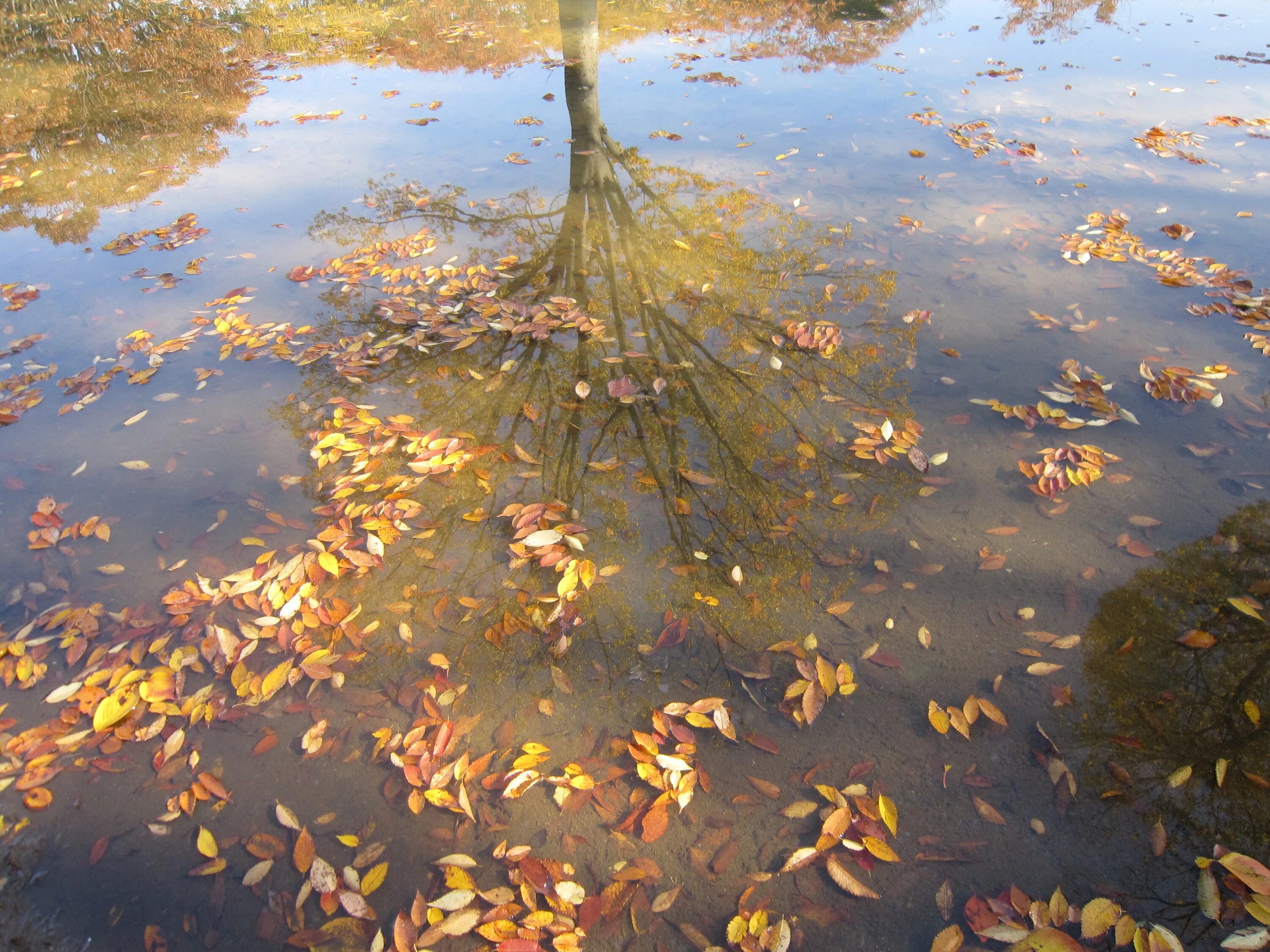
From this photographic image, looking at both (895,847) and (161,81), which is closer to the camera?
(895,847)

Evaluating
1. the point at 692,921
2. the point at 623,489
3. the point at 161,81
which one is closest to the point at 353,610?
the point at 623,489

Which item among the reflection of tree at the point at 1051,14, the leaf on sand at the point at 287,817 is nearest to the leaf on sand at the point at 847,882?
the leaf on sand at the point at 287,817

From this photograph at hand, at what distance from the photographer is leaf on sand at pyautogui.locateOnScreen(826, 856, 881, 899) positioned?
2297 millimetres

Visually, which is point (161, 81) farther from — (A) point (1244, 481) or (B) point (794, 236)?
(A) point (1244, 481)

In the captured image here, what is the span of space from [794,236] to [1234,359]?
3297 millimetres

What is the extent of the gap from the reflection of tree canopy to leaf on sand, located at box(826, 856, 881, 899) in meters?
1.13

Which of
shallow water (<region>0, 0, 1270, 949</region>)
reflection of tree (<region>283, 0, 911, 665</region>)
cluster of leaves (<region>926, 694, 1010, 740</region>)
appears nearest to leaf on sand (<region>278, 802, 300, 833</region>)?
shallow water (<region>0, 0, 1270, 949</region>)

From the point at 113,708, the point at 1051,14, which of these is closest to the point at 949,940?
the point at 113,708

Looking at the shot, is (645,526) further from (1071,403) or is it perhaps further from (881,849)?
(1071,403)

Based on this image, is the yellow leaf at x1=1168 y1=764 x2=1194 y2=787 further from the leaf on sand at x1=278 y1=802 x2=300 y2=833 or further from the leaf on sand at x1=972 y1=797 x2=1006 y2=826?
Answer: the leaf on sand at x1=278 y1=802 x2=300 y2=833

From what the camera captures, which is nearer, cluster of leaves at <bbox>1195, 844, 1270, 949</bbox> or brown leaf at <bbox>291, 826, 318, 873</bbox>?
cluster of leaves at <bbox>1195, 844, 1270, 949</bbox>

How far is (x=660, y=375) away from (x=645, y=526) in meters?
1.32

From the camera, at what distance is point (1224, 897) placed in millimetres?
2227

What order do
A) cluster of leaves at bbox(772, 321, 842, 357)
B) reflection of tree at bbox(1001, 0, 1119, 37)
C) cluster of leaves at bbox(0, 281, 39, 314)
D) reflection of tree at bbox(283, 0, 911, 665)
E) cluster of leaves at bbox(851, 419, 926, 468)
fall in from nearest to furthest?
reflection of tree at bbox(283, 0, 911, 665), cluster of leaves at bbox(851, 419, 926, 468), cluster of leaves at bbox(772, 321, 842, 357), cluster of leaves at bbox(0, 281, 39, 314), reflection of tree at bbox(1001, 0, 1119, 37)
